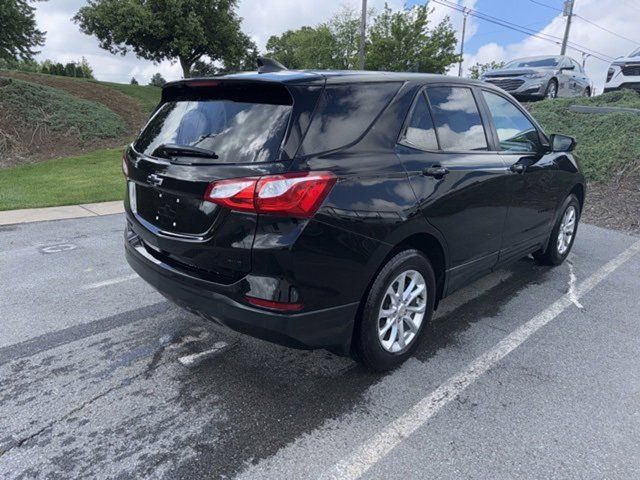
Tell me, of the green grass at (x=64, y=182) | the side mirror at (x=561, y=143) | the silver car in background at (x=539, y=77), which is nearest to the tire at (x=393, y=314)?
the side mirror at (x=561, y=143)

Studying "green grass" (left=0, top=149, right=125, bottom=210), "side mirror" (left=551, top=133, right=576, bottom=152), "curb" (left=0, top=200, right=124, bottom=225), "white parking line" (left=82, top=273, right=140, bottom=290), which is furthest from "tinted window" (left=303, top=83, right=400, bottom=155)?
"green grass" (left=0, top=149, right=125, bottom=210)

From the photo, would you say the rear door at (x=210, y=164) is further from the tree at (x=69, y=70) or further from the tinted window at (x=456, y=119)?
the tree at (x=69, y=70)

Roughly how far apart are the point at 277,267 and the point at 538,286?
3.27 meters

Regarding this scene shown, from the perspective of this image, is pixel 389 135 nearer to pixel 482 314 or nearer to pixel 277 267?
pixel 277 267

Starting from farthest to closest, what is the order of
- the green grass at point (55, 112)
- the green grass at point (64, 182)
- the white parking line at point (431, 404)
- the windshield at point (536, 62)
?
the windshield at point (536, 62), the green grass at point (55, 112), the green grass at point (64, 182), the white parking line at point (431, 404)

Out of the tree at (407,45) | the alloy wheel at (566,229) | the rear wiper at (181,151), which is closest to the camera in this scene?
the rear wiper at (181,151)

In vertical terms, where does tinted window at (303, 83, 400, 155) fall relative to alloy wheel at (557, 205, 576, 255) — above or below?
above

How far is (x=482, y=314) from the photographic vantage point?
→ 4.00 m

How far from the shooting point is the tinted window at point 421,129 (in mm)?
2965

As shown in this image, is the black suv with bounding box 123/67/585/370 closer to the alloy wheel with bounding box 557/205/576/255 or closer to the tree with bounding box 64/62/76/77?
the alloy wheel with bounding box 557/205/576/255

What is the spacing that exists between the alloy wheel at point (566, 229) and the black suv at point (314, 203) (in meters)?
1.92

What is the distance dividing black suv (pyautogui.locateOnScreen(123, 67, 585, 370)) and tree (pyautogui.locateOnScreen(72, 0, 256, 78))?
2213 centimetres

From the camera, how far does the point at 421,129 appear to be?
3061 millimetres

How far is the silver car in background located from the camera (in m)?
14.0
